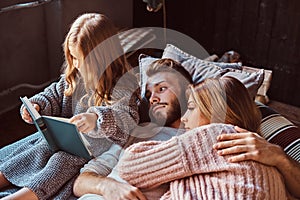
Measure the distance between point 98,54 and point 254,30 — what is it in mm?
1985

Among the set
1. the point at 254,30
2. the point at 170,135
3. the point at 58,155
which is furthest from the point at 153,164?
the point at 254,30

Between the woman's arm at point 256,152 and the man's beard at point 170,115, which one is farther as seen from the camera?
the man's beard at point 170,115

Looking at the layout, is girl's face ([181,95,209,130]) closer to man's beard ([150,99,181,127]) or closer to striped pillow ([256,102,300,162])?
man's beard ([150,99,181,127])

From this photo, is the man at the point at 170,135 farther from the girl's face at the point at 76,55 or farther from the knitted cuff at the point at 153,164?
the girl's face at the point at 76,55

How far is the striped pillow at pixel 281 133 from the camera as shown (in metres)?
1.63

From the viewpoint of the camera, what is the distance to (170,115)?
1.52 metres

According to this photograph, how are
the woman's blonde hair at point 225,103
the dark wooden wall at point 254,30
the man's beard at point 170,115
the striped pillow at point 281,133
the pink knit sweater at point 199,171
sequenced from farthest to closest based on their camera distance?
the dark wooden wall at point 254,30 → the striped pillow at point 281,133 → the man's beard at point 170,115 → the woman's blonde hair at point 225,103 → the pink knit sweater at point 199,171

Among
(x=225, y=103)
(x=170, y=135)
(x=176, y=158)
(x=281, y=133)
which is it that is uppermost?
(x=225, y=103)

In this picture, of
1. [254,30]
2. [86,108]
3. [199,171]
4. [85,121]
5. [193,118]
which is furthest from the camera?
[254,30]

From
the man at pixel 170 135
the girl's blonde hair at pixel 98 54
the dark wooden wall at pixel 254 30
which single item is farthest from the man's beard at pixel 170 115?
the dark wooden wall at pixel 254 30

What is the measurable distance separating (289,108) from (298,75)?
0.81ft

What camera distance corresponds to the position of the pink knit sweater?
105cm

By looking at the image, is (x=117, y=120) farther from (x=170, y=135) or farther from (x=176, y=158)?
(x=176, y=158)

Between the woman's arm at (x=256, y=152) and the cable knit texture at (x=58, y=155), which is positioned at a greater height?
the woman's arm at (x=256, y=152)
